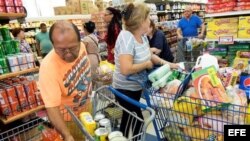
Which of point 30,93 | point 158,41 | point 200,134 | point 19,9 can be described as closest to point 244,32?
point 158,41

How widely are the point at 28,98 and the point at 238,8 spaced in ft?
8.86

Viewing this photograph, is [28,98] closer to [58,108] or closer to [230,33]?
[58,108]

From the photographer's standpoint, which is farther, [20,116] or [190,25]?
[190,25]

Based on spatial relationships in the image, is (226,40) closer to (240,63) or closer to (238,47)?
(238,47)

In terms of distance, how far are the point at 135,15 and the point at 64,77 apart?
862 mm

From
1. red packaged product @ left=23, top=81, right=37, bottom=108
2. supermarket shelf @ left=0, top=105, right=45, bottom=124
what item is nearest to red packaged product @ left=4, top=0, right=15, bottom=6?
red packaged product @ left=23, top=81, right=37, bottom=108

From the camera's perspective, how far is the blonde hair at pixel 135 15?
2.09m

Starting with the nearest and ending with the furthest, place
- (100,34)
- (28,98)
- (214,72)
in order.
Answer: (214,72) → (28,98) → (100,34)

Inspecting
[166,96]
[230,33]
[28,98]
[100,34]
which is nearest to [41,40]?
[100,34]

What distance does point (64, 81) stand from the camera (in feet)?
5.41

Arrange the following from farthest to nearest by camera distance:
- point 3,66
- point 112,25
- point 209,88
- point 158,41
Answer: point 112,25 → point 158,41 → point 3,66 → point 209,88

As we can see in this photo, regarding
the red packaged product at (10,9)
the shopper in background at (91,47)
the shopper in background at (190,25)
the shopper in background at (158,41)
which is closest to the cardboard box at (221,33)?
the shopper in background at (158,41)

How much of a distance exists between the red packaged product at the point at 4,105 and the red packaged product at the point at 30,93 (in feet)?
0.77

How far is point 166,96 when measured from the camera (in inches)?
61.4
